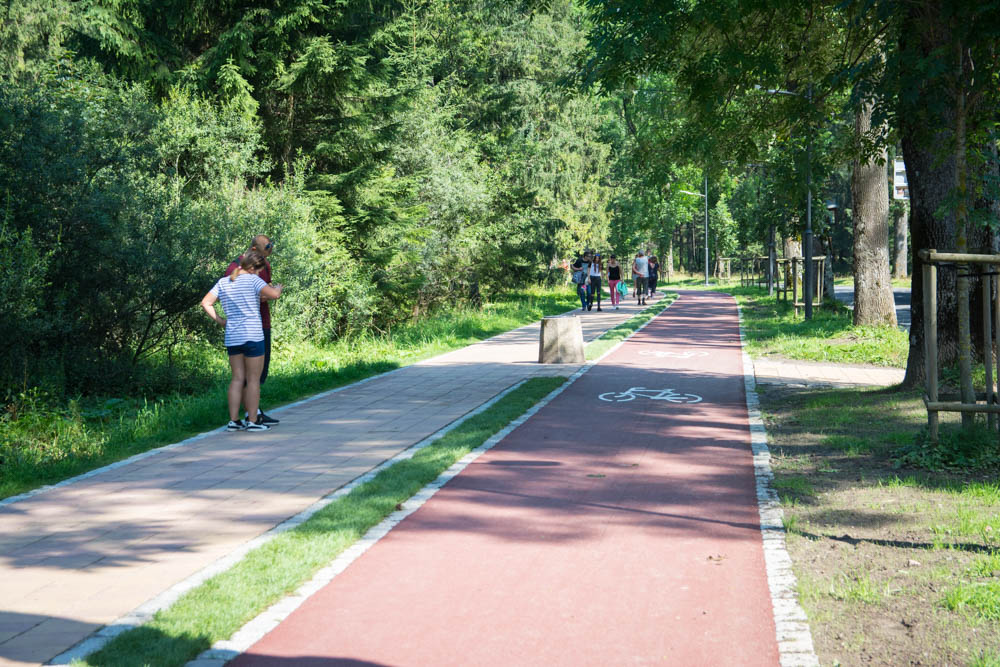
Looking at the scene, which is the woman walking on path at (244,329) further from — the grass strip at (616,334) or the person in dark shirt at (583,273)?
the person in dark shirt at (583,273)

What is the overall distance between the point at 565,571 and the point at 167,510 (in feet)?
9.83

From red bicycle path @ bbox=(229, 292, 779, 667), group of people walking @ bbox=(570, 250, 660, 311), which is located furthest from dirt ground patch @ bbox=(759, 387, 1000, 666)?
→ group of people walking @ bbox=(570, 250, 660, 311)

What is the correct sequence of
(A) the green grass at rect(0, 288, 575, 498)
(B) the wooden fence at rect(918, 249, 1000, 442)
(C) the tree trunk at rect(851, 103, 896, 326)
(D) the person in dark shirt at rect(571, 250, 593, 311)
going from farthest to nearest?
1. (D) the person in dark shirt at rect(571, 250, 593, 311)
2. (C) the tree trunk at rect(851, 103, 896, 326)
3. (A) the green grass at rect(0, 288, 575, 498)
4. (B) the wooden fence at rect(918, 249, 1000, 442)

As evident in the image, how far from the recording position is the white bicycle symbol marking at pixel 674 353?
689 inches

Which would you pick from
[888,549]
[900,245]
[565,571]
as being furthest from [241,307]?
[900,245]

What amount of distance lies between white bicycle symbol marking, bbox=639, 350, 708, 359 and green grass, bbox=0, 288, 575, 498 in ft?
13.8

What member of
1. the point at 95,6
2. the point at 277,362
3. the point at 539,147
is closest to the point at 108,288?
the point at 277,362

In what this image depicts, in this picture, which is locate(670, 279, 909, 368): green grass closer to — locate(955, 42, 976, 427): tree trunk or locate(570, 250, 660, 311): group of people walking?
locate(570, 250, 660, 311): group of people walking

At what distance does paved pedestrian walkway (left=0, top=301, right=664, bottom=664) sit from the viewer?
181 inches

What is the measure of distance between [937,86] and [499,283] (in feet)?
89.0

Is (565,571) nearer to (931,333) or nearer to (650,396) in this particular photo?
(931,333)

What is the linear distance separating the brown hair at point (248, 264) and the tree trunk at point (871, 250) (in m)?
13.8

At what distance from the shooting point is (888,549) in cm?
545

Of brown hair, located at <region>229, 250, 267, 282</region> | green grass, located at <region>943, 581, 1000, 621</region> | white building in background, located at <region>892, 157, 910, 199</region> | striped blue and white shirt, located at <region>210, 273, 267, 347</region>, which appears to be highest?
white building in background, located at <region>892, 157, 910, 199</region>
